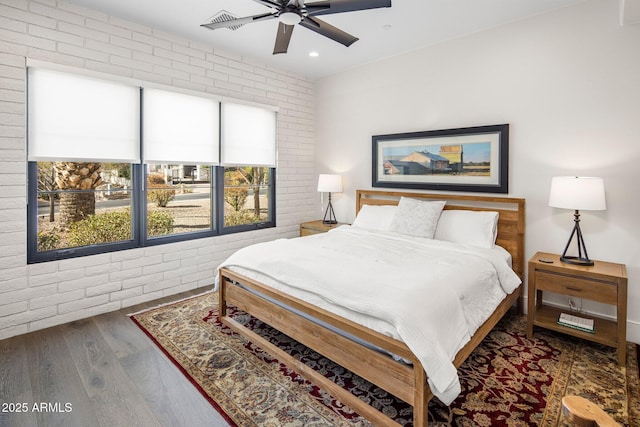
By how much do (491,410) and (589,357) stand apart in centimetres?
115

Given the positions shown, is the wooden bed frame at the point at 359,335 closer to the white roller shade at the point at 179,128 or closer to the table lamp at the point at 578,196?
the table lamp at the point at 578,196

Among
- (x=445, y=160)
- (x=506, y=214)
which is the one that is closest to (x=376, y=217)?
(x=445, y=160)

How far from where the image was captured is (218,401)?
2.02 m

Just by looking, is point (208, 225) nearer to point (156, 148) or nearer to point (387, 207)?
point (156, 148)

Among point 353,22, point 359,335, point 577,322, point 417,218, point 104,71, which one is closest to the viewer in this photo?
point 359,335

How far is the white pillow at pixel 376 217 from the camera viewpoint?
389cm

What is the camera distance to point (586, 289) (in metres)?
2.54

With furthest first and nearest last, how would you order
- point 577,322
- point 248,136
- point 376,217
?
point 248,136
point 376,217
point 577,322

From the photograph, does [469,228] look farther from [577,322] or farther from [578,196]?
[577,322]

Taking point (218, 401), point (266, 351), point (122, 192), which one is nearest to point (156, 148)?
point (122, 192)

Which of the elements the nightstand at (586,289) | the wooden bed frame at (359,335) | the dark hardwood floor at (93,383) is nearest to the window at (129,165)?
the dark hardwood floor at (93,383)

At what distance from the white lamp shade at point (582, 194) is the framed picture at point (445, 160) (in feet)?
2.26

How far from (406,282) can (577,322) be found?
5.42 ft

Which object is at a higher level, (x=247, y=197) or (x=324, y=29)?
(x=324, y=29)
